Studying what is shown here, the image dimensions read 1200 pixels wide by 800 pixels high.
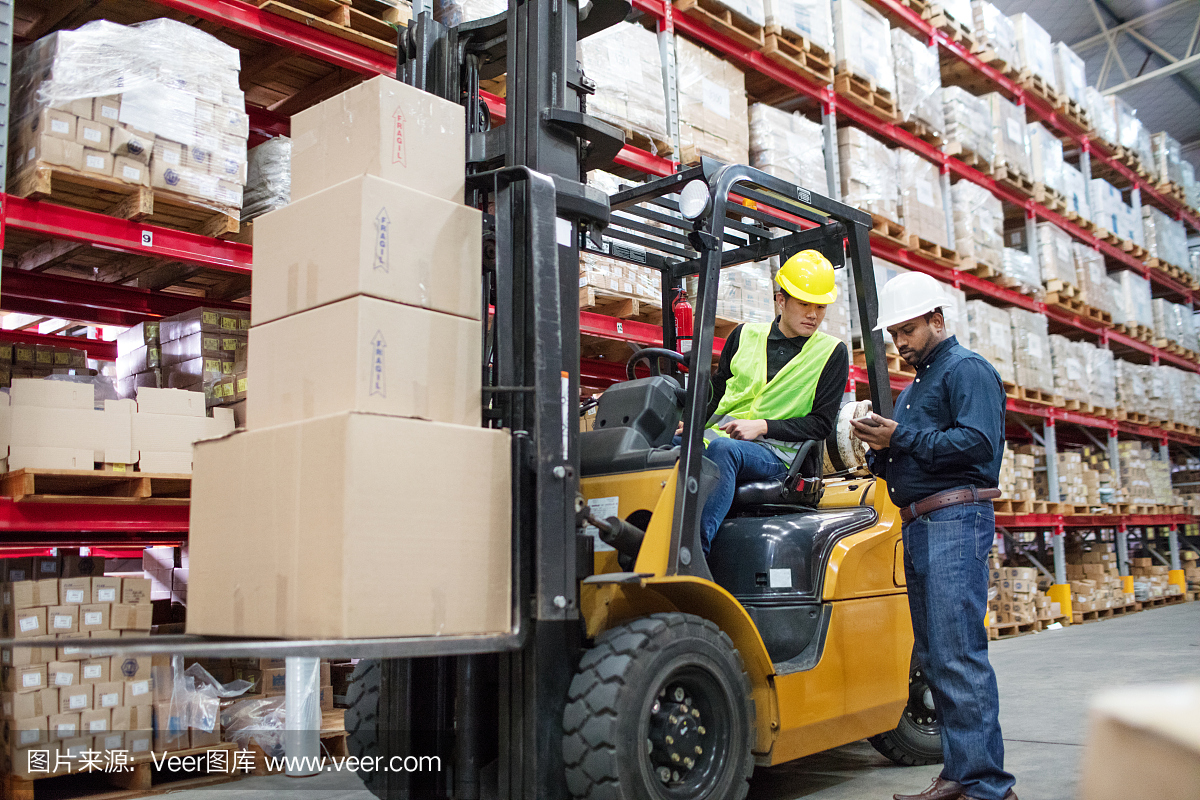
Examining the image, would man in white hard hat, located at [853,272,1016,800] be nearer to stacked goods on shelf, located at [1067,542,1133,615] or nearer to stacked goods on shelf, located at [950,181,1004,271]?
stacked goods on shelf, located at [950,181,1004,271]

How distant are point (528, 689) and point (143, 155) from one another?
3.01m

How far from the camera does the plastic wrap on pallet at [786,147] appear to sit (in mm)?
7035

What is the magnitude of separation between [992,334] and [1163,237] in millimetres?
7439

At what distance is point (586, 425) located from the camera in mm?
3594

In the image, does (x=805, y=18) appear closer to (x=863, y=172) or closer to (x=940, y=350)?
(x=863, y=172)

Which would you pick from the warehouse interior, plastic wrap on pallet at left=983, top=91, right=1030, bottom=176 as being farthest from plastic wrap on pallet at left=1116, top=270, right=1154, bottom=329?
the warehouse interior

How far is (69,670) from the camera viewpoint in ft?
12.5

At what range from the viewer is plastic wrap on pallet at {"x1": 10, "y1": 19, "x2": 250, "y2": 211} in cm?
381

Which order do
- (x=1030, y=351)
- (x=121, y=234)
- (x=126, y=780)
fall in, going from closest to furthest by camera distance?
1. (x=126, y=780)
2. (x=121, y=234)
3. (x=1030, y=351)

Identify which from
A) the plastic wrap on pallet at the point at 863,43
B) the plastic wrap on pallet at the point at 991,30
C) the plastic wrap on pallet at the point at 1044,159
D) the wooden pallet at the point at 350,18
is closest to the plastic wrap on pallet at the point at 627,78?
the wooden pallet at the point at 350,18

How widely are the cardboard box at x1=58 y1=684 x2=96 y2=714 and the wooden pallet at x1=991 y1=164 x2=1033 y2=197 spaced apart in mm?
9808

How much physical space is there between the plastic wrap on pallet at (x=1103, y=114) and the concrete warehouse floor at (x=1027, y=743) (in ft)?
25.2

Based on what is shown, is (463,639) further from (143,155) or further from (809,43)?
(809,43)

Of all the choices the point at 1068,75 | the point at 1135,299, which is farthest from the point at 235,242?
the point at 1135,299
